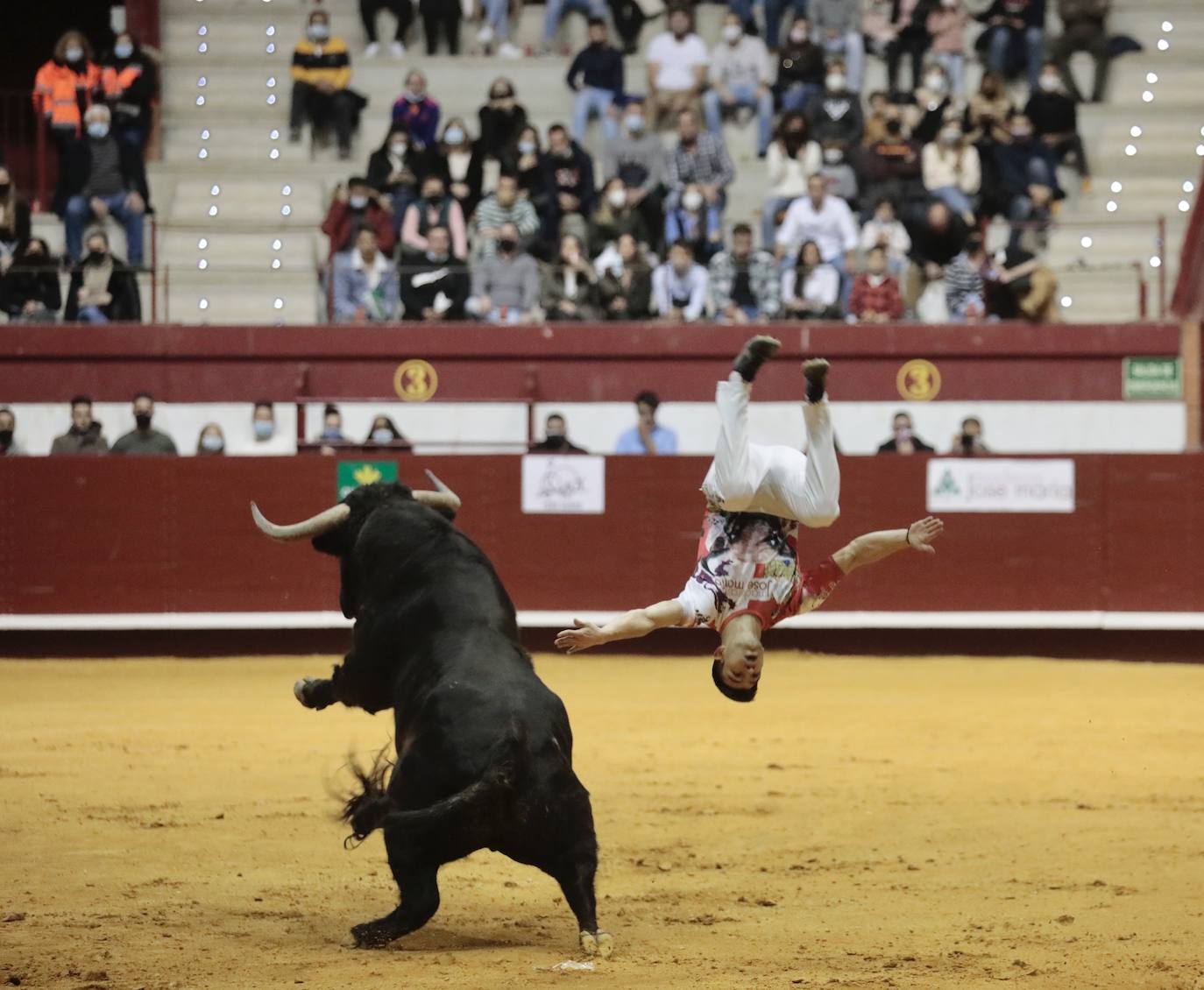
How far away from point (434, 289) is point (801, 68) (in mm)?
4248

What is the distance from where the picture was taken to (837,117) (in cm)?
1697

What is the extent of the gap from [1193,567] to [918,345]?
2878 mm

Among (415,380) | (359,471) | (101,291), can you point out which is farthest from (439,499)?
(101,291)

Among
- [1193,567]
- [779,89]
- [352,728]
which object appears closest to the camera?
[352,728]

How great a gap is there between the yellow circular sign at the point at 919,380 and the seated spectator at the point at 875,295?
42 cm

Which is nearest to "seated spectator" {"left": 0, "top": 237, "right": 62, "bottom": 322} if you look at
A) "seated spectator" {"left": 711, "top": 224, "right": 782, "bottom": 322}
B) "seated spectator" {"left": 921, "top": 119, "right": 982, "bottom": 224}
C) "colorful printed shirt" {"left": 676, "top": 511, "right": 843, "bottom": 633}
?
"seated spectator" {"left": 711, "top": 224, "right": 782, "bottom": 322}

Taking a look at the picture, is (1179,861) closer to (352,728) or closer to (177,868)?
(177,868)

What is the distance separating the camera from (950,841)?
7.82 meters

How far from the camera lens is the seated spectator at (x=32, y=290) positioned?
626 inches

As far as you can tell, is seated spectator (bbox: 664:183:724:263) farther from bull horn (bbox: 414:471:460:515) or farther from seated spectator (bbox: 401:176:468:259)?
bull horn (bbox: 414:471:460:515)

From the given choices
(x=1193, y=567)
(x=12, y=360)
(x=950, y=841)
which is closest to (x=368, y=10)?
(x=12, y=360)

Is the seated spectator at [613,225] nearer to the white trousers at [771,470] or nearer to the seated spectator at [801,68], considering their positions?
the seated spectator at [801,68]

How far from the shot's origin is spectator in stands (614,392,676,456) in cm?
1498

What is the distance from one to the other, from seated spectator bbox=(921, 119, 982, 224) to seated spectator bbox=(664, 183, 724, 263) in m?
1.96
